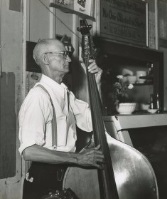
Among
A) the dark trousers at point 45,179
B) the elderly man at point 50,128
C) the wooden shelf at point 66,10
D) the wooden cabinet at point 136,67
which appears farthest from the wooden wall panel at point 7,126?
the wooden cabinet at point 136,67

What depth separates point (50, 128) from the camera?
1937 millimetres

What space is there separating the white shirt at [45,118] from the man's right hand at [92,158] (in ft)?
0.77

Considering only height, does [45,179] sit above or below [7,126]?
below

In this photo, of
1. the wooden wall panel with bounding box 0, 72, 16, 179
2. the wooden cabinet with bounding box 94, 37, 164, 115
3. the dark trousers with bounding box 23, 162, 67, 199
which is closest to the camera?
the dark trousers with bounding box 23, 162, 67, 199

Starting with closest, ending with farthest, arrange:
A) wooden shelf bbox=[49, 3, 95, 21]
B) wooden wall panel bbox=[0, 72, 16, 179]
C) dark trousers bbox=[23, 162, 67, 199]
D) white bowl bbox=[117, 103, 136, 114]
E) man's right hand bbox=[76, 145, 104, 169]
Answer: man's right hand bbox=[76, 145, 104, 169]
dark trousers bbox=[23, 162, 67, 199]
wooden wall panel bbox=[0, 72, 16, 179]
wooden shelf bbox=[49, 3, 95, 21]
white bowl bbox=[117, 103, 136, 114]

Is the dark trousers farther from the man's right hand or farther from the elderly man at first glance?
the man's right hand

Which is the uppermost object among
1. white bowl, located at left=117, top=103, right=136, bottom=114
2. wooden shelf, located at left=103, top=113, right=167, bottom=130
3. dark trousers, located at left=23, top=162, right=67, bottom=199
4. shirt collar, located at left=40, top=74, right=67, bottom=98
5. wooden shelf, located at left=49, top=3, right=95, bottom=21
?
wooden shelf, located at left=49, top=3, right=95, bottom=21

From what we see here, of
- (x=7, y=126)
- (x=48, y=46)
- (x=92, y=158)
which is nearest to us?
(x=92, y=158)

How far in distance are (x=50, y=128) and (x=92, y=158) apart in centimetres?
36

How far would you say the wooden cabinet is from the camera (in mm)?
3334

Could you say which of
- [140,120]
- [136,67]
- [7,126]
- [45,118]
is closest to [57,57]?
[45,118]

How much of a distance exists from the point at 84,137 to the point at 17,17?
123cm

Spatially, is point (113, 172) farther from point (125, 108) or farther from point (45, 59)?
point (125, 108)

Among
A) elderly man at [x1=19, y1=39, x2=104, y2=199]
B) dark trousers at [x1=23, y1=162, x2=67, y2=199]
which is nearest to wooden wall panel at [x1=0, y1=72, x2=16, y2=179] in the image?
elderly man at [x1=19, y1=39, x2=104, y2=199]
